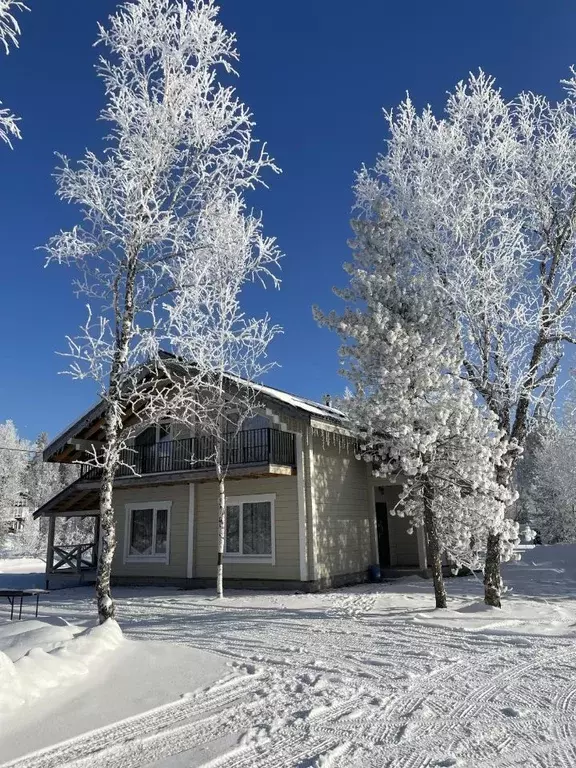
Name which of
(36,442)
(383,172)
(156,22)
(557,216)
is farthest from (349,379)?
(36,442)

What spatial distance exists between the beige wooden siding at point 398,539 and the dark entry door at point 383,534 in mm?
123

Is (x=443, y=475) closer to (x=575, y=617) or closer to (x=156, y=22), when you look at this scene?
(x=575, y=617)

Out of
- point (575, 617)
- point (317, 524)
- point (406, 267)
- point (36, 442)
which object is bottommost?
point (575, 617)

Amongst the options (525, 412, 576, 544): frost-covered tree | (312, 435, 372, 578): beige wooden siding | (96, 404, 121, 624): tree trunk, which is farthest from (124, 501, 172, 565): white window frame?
(525, 412, 576, 544): frost-covered tree

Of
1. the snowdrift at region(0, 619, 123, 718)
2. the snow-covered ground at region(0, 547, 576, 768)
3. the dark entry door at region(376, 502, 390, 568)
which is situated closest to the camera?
the snow-covered ground at region(0, 547, 576, 768)

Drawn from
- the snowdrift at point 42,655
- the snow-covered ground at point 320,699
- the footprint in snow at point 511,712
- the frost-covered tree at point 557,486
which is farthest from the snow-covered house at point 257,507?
the frost-covered tree at point 557,486

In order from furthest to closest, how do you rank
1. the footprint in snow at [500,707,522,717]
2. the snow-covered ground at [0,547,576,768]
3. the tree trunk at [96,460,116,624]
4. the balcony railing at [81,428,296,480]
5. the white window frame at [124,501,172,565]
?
the white window frame at [124,501,172,565] → the balcony railing at [81,428,296,480] → the tree trunk at [96,460,116,624] → the footprint in snow at [500,707,522,717] → the snow-covered ground at [0,547,576,768]

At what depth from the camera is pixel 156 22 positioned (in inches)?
346

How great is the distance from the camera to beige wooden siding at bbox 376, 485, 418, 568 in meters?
18.5

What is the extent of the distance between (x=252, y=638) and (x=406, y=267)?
7336 millimetres

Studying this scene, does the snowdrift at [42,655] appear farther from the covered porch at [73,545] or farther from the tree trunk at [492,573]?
the covered porch at [73,545]

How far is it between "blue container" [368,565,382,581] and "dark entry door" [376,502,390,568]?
1660 mm

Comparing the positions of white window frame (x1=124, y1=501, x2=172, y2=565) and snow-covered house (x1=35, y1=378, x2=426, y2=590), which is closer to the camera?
snow-covered house (x1=35, y1=378, x2=426, y2=590)

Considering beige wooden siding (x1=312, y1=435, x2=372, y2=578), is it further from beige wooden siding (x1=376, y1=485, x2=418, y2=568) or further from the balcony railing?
beige wooden siding (x1=376, y1=485, x2=418, y2=568)
